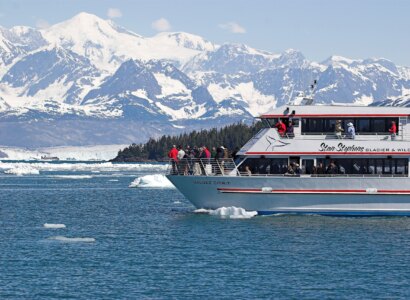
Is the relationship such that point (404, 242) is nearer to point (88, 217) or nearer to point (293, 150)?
point (293, 150)

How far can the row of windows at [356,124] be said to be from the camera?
53344 millimetres

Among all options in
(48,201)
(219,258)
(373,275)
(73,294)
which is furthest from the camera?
(48,201)

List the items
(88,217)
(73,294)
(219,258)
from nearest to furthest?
(73,294)
(219,258)
(88,217)

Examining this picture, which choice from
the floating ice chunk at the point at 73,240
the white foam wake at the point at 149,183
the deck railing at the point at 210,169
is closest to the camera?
the floating ice chunk at the point at 73,240

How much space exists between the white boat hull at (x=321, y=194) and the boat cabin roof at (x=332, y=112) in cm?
345

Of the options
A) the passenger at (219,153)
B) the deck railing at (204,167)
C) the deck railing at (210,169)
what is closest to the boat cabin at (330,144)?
the deck railing at (210,169)

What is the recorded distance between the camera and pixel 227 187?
52875 millimetres

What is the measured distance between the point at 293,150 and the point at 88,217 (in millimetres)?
12126

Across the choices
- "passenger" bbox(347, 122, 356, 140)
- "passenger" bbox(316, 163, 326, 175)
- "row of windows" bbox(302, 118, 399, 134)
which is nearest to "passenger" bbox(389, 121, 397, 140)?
"row of windows" bbox(302, 118, 399, 134)

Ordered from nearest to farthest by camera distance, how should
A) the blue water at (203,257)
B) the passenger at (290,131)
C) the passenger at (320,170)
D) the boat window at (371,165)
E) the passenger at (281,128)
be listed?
1. the blue water at (203,257)
2. the passenger at (320,170)
3. the boat window at (371,165)
4. the passenger at (281,128)
5. the passenger at (290,131)

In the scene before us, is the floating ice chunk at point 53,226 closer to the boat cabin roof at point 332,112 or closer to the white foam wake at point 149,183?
the boat cabin roof at point 332,112

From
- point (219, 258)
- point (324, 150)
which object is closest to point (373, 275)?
point (219, 258)

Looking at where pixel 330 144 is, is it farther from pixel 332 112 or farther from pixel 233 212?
pixel 233 212

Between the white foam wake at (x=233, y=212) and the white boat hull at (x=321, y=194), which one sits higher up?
the white boat hull at (x=321, y=194)
